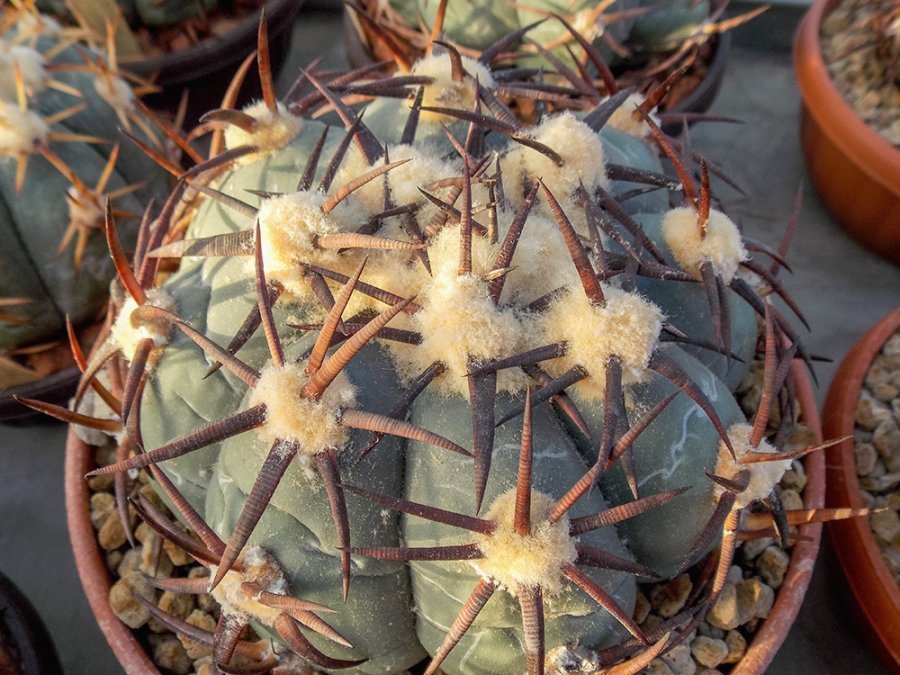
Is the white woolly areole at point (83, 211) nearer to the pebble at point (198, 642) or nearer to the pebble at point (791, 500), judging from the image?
the pebble at point (198, 642)

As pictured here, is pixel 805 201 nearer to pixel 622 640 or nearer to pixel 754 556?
pixel 754 556

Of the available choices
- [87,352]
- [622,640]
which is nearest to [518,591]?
[622,640]

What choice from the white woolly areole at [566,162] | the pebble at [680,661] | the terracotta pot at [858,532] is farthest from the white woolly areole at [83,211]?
the terracotta pot at [858,532]

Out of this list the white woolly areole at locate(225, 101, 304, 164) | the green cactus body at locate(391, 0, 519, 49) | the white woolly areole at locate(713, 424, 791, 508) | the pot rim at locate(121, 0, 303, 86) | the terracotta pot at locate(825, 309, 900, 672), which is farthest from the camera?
the pot rim at locate(121, 0, 303, 86)

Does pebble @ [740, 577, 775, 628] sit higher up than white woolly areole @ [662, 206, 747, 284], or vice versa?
white woolly areole @ [662, 206, 747, 284]

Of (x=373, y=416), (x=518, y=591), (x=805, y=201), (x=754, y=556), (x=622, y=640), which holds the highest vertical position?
(x=373, y=416)

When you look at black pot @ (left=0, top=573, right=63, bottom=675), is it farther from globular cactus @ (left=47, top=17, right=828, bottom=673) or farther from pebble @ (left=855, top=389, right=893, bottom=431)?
pebble @ (left=855, top=389, right=893, bottom=431)

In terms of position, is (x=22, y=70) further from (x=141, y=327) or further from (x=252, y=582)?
(x=252, y=582)

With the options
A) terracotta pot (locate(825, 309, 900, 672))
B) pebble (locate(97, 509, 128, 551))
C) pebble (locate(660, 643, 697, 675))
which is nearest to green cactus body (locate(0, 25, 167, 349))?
pebble (locate(97, 509, 128, 551))
